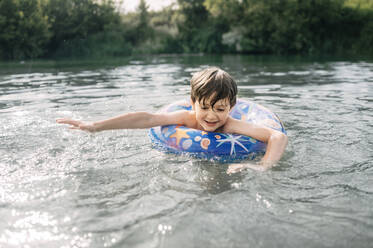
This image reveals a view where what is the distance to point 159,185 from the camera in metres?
2.24

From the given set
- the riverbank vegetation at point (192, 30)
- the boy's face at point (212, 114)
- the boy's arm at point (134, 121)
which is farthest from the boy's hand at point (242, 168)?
the riverbank vegetation at point (192, 30)

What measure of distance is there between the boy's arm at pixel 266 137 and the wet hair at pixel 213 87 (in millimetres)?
271

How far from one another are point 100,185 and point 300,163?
152cm

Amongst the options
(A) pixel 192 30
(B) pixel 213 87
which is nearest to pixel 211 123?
(B) pixel 213 87

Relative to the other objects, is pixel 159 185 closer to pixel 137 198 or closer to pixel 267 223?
pixel 137 198

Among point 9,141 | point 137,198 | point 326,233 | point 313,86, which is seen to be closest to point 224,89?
point 137,198

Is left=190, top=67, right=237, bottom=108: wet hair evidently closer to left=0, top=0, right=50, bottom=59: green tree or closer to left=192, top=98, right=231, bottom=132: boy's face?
left=192, top=98, right=231, bottom=132: boy's face

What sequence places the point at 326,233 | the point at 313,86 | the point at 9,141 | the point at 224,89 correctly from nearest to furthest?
the point at 326,233, the point at 224,89, the point at 9,141, the point at 313,86

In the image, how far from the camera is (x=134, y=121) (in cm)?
291

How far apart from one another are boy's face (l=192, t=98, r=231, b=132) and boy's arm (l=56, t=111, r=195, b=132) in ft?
0.89

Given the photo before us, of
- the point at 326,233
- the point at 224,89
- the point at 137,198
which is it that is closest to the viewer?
the point at 326,233

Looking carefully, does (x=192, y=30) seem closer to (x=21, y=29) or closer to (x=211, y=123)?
(x=21, y=29)

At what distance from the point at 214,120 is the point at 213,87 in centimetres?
32

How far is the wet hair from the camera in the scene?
104 inches
